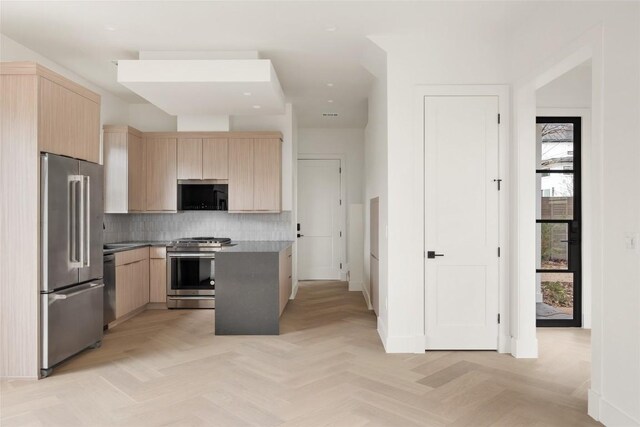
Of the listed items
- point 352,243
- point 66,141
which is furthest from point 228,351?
point 352,243

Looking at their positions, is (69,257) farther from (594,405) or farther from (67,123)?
(594,405)

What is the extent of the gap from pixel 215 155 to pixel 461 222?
11.3ft

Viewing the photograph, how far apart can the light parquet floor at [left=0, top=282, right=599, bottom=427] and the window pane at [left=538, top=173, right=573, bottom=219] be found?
1.33 metres

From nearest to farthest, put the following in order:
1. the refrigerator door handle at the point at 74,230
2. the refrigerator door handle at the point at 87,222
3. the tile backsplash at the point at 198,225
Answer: the refrigerator door handle at the point at 74,230
the refrigerator door handle at the point at 87,222
the tile backsplash at the point at 198,225

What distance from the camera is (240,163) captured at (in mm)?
5504

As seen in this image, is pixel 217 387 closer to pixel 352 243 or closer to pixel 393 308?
pixel 393 308

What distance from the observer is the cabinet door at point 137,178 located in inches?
210

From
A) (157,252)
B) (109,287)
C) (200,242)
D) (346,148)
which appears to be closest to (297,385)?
(109,287)

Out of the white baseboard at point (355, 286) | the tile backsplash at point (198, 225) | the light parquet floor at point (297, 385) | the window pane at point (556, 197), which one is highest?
the window pane at point (556, 197)

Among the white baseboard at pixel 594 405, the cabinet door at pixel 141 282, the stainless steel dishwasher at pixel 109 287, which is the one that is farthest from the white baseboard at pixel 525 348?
the cabinet door at pixel 141 282

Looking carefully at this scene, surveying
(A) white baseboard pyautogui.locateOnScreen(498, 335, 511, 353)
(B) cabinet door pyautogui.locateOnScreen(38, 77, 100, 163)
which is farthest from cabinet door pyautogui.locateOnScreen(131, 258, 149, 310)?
(A) white baseboard pyautogui.locateOnScreen(498, 335, 511, 353)

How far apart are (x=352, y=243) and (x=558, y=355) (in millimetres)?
3374

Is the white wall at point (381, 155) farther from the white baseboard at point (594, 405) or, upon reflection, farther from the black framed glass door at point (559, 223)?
the black framed glass door at point (559, 223)

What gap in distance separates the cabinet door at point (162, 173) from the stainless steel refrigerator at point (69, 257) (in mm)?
1764
